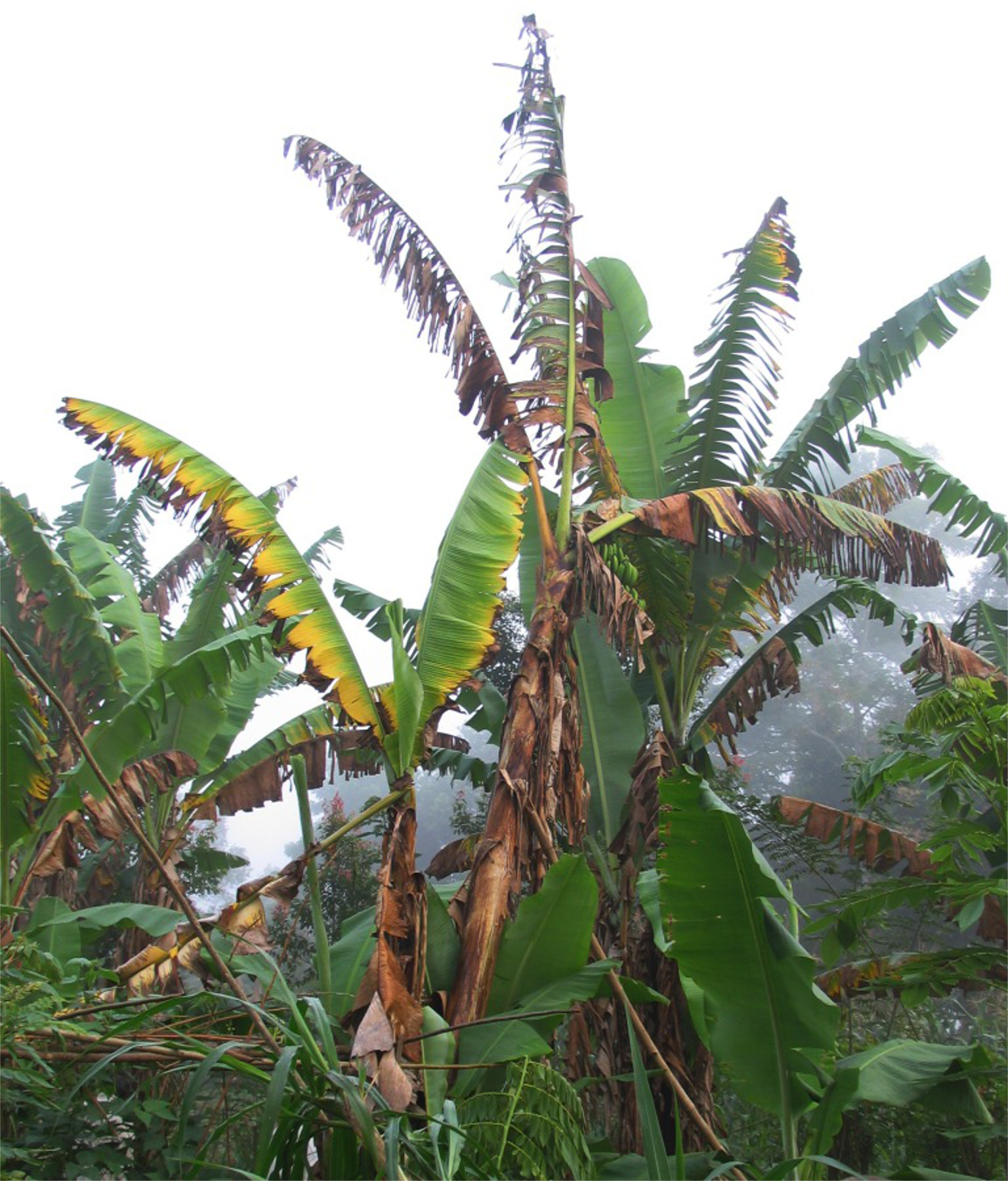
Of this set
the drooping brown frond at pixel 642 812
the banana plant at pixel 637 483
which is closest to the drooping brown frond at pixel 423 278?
the banana plant at pixel 637 483

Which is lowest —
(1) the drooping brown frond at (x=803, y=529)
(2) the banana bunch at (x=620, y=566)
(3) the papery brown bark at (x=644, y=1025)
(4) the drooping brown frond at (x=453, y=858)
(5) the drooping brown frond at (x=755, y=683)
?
(3) the papery brown bark at (x=644, y=1025)

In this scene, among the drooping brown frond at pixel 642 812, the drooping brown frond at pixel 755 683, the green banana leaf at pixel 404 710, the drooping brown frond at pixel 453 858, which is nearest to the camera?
the green banana leaf at pixel 404 710

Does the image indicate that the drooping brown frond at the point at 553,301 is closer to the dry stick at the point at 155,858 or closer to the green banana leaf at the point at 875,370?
the green banana leaf at the point at 875,370

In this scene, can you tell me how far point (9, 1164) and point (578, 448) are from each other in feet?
13.9

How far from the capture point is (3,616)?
301 inches

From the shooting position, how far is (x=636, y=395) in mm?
6195

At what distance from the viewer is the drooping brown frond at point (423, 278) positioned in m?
4.93

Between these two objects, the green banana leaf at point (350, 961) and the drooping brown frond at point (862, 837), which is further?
the drooping brown frond at point (862, 837)

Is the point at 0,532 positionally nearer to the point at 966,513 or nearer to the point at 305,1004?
the point at 305,1004

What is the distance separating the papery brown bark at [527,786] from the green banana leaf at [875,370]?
232 centimetres

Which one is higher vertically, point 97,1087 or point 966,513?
point 966,513

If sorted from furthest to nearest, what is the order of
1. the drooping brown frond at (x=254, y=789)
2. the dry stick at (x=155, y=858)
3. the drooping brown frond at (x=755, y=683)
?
the drooping brown frond at (x=254, y=789), the drooping brown frond at (x=755, y=683), the dry stick at (x=155, y=858)

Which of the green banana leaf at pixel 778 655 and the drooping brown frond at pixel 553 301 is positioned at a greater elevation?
the drooping brown frond at pixel 553 301

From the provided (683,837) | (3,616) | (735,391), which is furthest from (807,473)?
(3,616)
